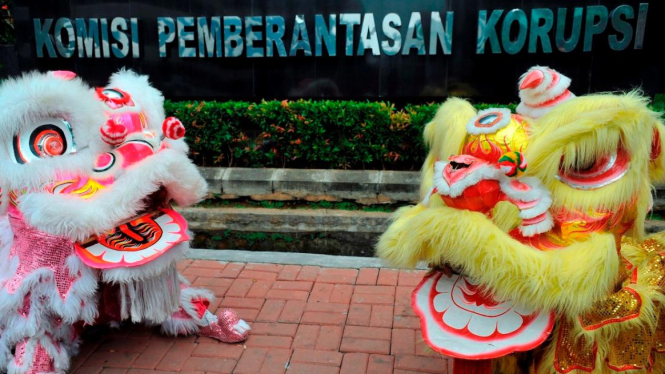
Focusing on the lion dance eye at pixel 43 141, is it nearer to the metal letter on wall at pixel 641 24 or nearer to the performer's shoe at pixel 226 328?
the performer's shoe at pixel 226 328

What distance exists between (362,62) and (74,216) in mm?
4034

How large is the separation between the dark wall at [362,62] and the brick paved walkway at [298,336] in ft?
8.74

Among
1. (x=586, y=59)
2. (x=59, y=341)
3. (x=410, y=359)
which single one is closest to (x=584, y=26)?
(x=586, y=59)

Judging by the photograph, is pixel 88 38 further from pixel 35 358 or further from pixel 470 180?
pixel 470 180

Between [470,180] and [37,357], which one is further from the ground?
[470,180]

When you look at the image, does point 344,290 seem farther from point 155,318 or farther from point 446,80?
point 446,80

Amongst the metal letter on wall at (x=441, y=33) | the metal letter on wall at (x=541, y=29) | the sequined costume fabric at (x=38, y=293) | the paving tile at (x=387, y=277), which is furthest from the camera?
the metal letter on wall at (x=441, y=33)

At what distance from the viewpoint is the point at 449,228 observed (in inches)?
71.3

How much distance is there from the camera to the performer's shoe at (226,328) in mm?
3105

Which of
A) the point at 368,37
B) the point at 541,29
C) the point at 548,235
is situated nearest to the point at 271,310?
the point at 548,235

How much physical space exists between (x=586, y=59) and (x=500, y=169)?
14.6ft

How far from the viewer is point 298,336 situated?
125 inches

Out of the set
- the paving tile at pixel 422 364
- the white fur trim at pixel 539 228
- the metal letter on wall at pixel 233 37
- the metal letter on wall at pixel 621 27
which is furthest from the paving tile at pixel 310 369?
the metal letter on wall at pixel 621 27

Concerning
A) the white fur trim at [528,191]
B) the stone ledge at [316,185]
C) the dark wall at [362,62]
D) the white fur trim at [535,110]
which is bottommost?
the stone ledge at [316,185]
